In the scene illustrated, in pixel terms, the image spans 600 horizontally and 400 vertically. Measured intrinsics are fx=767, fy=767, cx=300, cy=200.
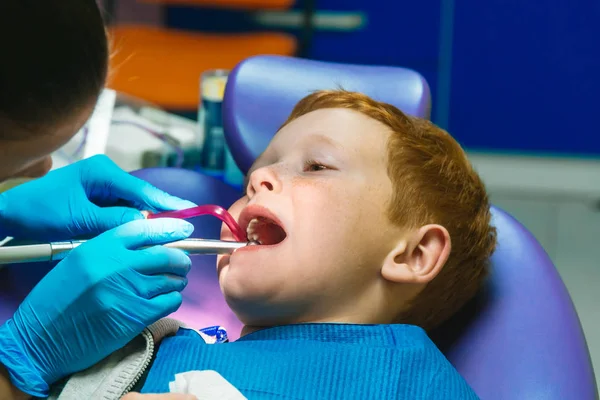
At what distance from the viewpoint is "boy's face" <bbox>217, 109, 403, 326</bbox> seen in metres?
1.20

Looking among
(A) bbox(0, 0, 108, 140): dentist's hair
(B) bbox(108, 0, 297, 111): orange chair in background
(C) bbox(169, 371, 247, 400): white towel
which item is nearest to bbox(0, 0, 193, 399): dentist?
(A) bbox(0, 0, 108, 140): dentist's hair

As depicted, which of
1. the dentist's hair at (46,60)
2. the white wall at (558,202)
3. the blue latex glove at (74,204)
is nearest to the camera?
the dentist's hair at (46,60)

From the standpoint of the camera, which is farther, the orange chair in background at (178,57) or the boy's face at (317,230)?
the orange chair in background at (178,57)

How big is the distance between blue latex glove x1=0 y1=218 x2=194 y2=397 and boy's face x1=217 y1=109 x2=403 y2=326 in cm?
14

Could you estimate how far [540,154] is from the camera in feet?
12.0

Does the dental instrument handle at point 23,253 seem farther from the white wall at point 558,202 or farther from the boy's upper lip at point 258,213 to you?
the white wall at point 558,202

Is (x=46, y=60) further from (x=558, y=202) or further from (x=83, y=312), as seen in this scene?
(x=558, y=202)

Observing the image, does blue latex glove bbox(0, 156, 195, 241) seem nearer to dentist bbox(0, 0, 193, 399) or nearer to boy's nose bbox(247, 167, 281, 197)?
dentist bbox(0, 0, 193, 399)

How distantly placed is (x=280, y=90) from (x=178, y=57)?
170 centimetres

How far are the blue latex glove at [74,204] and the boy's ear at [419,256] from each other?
41cm

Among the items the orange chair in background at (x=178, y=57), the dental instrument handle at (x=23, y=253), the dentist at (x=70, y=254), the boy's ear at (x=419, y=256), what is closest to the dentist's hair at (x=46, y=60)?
the dentist at (x=70, y=254)

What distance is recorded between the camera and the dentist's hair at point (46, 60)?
95cm

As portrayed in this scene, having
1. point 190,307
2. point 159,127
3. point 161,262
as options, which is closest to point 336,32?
point 159,127

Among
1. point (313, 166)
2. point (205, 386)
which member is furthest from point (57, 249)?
point (313, 166)
